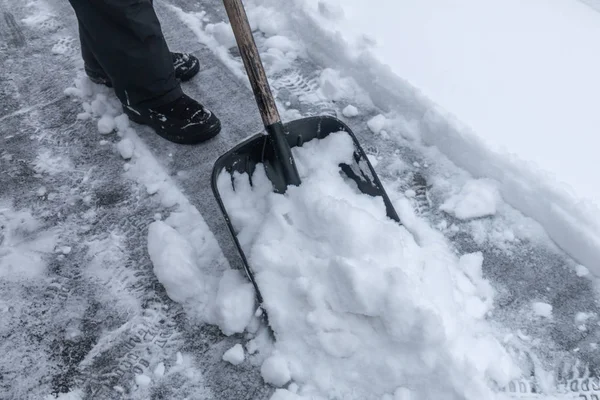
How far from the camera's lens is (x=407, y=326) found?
1.29m

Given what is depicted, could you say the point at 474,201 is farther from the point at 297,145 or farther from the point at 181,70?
the point at 181,70

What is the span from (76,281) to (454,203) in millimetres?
1469

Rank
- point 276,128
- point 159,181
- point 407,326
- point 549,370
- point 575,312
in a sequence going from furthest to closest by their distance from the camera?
point 159,181, point 276,128, point 575,312, point 549,370, point 407,326

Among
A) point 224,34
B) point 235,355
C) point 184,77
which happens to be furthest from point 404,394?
point 224,34

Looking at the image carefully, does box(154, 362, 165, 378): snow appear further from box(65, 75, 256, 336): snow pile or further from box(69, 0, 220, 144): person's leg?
box(69, 0, 220, 144): person's leg

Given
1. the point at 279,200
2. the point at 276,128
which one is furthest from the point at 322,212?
the point at 276,128

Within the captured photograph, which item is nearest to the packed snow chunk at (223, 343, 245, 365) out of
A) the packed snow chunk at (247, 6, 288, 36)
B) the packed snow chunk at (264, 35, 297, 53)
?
the packed snow chunk at (264, 35, 297, 53)

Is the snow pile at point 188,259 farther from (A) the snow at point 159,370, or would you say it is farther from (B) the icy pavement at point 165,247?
(A) the snow at point 159,370

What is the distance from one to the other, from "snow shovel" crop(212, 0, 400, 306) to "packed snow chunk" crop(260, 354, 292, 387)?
1.92 ft

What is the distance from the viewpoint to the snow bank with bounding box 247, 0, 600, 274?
1729 mm

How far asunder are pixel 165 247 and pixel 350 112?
1.07m

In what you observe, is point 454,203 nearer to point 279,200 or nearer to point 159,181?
point 279,200

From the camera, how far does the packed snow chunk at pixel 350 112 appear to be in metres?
2.16

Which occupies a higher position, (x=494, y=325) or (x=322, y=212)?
(x=322, y=212)
